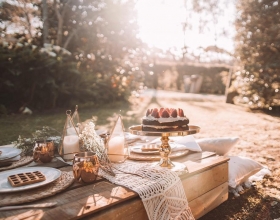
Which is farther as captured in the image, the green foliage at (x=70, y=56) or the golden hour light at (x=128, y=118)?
the green foliage at (x=70, y=56)

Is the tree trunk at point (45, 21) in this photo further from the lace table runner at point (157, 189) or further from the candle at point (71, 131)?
the lace table runner at point (157, 189)

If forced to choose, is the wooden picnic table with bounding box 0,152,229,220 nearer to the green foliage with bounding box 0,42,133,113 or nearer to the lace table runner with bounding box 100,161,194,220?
the lace table runner with bounding box 100,161,194,220

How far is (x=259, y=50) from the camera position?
27.2 ft

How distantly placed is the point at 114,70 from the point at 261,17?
4.55 metres

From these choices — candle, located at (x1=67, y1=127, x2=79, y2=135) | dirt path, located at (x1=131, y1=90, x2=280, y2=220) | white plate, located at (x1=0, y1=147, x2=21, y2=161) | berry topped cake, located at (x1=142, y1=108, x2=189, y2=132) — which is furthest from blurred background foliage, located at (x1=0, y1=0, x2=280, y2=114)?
berry topped cake, located at (x1=142, y1=108, x2=189, y2=132)

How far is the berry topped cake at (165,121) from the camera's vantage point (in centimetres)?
Result: 199

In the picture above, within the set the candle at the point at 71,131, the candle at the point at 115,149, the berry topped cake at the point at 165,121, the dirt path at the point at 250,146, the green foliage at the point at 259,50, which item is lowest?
the dirt path at the point at 250,146

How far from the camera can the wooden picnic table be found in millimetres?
1296

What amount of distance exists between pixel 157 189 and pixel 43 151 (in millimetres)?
891

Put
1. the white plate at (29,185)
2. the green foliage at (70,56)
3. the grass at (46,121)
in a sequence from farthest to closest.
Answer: the green foliage at (70,56), the grass at (46,121), the white plate at (29,185)

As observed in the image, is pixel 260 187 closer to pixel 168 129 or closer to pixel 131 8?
pixel 168 129

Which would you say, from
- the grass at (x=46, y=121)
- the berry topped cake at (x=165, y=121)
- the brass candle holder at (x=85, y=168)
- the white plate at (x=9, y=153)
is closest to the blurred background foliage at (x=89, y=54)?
the grass at (x=46, y=121)

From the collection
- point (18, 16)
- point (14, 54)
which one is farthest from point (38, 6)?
point (14, 54)

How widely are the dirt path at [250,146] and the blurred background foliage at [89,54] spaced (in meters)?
1.00
